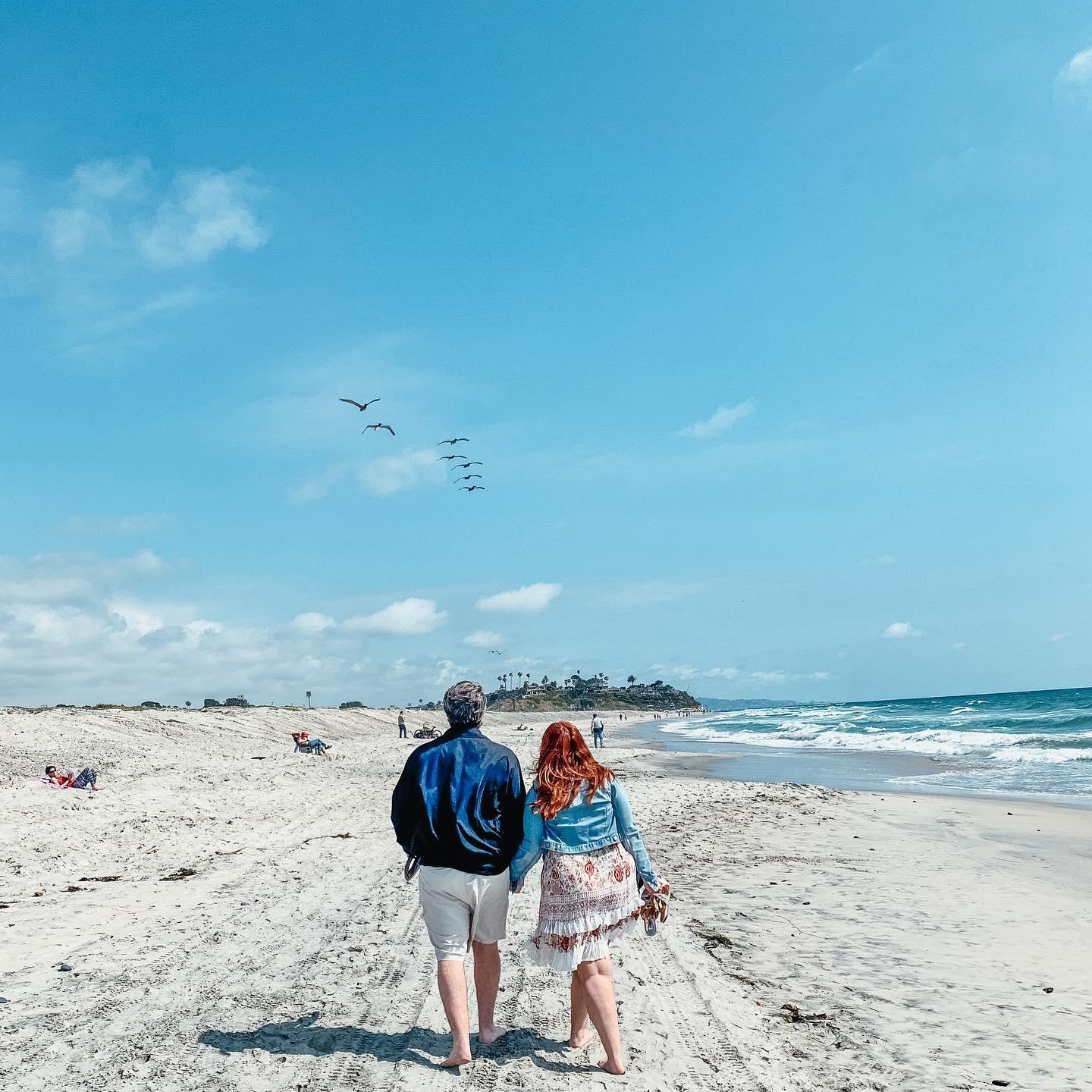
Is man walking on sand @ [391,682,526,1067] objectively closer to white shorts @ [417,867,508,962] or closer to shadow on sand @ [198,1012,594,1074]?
white shorts @ [417,867,508,962]

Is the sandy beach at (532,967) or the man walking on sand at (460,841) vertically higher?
the man walking on sand at (460,841)

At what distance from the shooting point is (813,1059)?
4801 millimetres

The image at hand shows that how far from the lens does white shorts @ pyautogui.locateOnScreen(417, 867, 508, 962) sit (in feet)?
14.9

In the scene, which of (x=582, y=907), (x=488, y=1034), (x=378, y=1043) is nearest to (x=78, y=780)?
(x=378, y=1043)

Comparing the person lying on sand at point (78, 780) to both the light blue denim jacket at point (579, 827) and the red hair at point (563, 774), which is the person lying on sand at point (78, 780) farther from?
the red hair at point (563, 774)

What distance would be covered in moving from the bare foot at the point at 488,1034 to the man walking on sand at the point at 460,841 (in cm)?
19

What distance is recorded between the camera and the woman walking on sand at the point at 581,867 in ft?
14.8

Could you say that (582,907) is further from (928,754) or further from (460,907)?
(928,754)

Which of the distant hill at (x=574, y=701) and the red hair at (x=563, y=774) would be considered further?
the distant hill at (x=574, y=701)

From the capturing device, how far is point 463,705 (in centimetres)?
470

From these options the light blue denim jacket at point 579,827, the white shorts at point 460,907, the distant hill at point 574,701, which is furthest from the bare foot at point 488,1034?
the distant hill at point 574,701

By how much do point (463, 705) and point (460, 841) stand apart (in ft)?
2.34

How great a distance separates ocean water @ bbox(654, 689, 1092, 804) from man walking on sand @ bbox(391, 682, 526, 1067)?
1765 centimetres

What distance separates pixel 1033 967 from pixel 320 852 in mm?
8089
